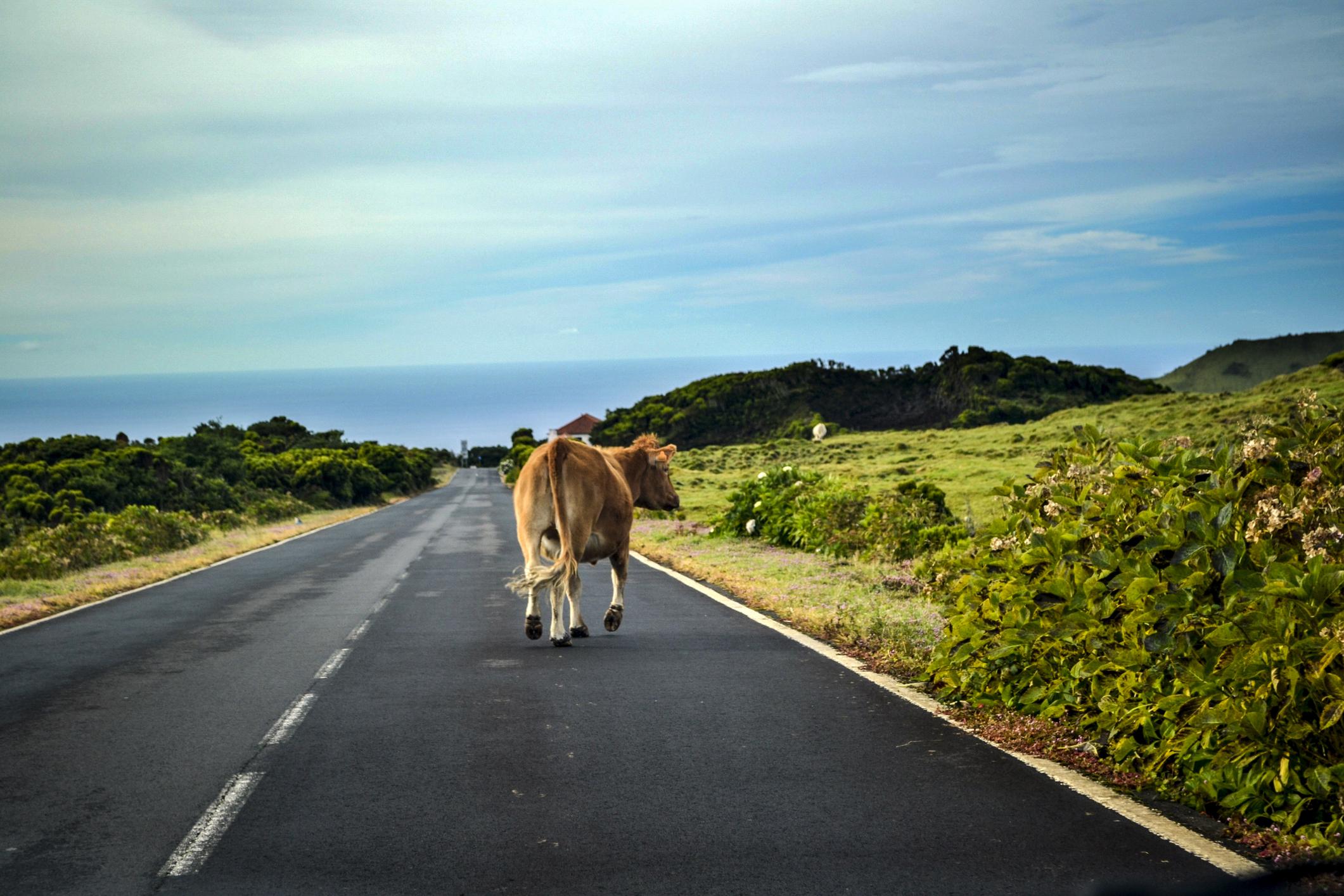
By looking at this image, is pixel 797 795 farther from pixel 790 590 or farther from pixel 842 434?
pixel 842 434

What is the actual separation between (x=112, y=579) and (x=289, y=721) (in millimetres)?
14386

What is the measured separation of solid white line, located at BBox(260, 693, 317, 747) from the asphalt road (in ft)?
0.13

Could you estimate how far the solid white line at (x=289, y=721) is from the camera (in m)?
7.53

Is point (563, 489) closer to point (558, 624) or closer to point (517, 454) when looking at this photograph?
point (558, 624)

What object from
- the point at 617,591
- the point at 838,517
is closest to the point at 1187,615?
the point at 617,591

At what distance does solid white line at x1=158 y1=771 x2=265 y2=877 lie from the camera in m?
5.11

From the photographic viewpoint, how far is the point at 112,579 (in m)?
20.5

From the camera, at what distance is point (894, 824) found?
18.0ft

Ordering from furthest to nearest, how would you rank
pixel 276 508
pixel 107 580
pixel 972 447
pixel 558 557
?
pixel 972 447 → pixel 276 508 → pixel 107 580 → pixel 558 557

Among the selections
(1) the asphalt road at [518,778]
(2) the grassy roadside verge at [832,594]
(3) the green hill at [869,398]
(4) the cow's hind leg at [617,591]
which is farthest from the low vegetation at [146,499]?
(3) the green hill at [869,398]

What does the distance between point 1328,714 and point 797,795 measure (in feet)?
8.33

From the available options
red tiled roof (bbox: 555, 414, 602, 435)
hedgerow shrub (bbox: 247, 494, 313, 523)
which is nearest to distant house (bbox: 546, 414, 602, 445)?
red tiled roof (bbox: 555, 414, 602, 435)

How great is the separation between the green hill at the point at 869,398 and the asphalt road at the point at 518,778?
260ft

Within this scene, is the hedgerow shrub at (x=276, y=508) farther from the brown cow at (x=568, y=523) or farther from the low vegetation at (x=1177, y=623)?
the low vegetation at (x=1177, y=623)
